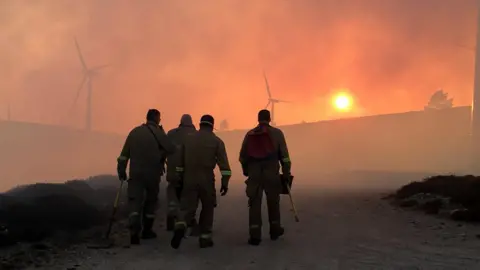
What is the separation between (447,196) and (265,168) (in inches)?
305

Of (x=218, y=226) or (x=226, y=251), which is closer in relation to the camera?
(x=226, y=251)

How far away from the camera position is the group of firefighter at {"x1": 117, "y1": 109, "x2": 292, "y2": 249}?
8.23m

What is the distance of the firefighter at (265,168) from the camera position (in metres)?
8.55

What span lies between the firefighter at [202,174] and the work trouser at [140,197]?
0.75m

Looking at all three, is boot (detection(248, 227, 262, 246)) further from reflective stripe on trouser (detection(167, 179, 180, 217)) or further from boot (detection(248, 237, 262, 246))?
reflective stripe on trouser (detection(167, 179, 180, 217))

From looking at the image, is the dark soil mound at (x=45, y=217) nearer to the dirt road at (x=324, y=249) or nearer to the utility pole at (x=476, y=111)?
the dirt road at (x=324, y=249)

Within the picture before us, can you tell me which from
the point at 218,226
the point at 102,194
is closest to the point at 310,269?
the point at 218,226

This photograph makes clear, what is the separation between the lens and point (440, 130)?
77688 mm

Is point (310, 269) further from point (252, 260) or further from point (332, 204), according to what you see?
point (332, 204)

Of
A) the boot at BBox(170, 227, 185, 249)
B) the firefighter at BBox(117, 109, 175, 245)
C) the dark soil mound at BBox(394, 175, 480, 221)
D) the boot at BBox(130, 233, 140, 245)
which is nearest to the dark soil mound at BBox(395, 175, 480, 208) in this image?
the dark soil mound at BBox(394, 175, 480, 221)

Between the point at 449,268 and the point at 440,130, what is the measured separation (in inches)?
3065

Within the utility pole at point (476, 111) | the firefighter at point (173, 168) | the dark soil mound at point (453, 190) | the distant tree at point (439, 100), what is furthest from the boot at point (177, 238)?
the distant tree at point (439, 100)

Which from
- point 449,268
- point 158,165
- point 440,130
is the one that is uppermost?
point 440,130

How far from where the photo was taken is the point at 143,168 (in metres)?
8.73
